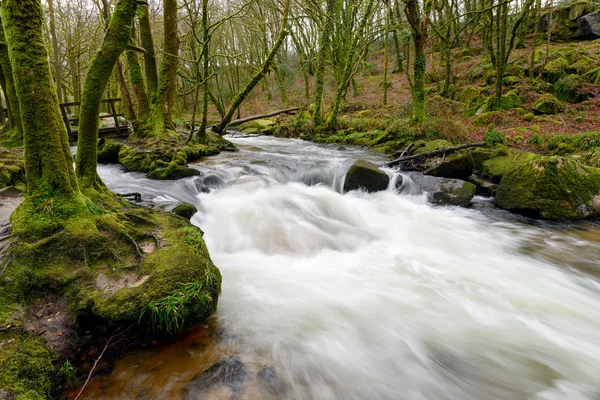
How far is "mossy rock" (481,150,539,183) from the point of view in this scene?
7866 millimetres

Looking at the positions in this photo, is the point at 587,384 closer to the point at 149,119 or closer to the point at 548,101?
the point at 149,119

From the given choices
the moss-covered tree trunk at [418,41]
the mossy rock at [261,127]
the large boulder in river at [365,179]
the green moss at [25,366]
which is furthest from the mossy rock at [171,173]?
the mossy rock at [261,127]

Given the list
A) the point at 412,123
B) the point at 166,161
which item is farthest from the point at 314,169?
the point at 412,123

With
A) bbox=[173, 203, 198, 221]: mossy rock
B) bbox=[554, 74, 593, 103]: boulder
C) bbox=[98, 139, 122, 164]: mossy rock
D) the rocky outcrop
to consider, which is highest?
the rocky outcrop

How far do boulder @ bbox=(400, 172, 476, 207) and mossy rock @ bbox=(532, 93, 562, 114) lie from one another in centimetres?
985

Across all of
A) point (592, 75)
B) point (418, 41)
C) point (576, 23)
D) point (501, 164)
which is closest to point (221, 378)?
point (501, 164)

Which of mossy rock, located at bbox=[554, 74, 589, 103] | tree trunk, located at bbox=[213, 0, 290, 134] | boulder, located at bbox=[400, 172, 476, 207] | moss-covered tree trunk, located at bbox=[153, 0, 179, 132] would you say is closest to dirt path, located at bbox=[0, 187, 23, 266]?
moss-covered tree trunk, located at bbox=[153, 0, 179, 132]

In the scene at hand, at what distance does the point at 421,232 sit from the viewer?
6391 millimetres

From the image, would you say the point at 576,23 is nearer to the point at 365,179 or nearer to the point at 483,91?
the point at 483,91

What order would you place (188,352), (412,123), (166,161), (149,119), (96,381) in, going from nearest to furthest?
(96,381) → (188,352) → (166,161) → (149,119) → (412,123)

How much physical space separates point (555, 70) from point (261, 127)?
1619 cm

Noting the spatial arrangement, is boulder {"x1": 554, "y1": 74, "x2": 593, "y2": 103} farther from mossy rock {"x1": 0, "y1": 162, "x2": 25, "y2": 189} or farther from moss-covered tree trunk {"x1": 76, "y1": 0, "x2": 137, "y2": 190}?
mossy rock {"x1": 0, "y1": 162, "x2": 25, "y2": 189}

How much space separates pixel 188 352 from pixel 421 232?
16.2ft

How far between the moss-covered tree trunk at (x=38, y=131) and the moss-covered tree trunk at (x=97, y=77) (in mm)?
786
